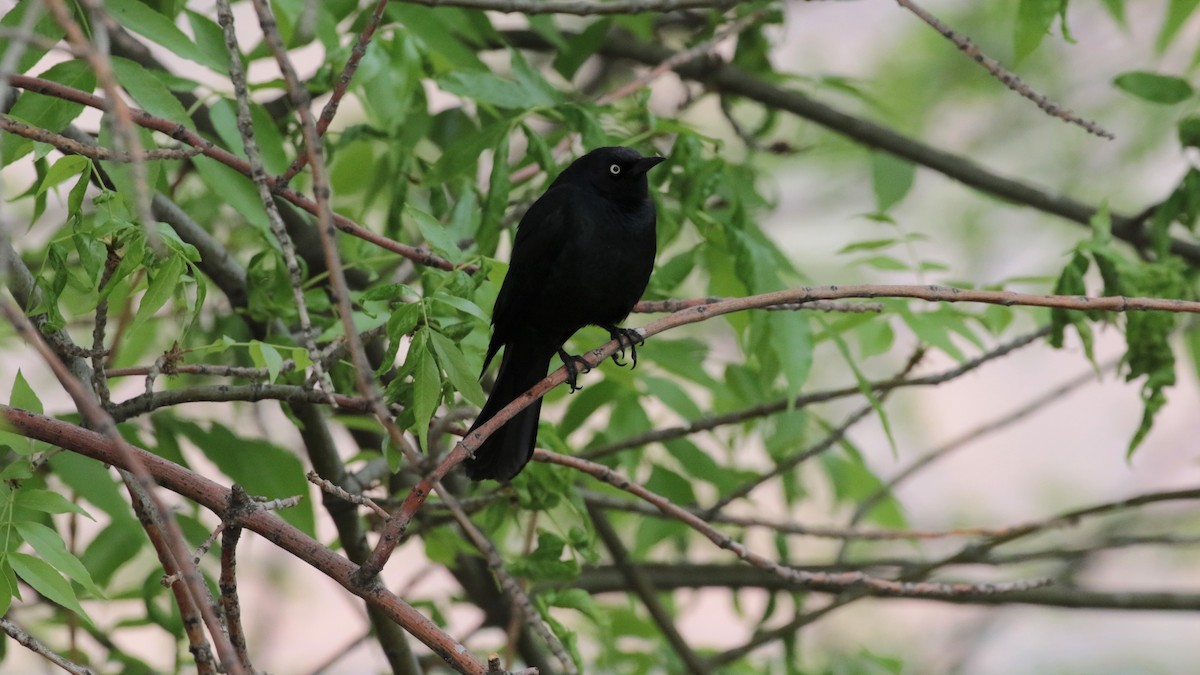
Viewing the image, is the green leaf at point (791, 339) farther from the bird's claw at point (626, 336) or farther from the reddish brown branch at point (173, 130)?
the reddish brown branch at point (173, 130)

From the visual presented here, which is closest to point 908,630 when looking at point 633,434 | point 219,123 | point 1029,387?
point 1029,387

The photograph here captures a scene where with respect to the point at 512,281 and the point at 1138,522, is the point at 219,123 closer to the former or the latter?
the point at 512,281

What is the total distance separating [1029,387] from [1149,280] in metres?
7.90

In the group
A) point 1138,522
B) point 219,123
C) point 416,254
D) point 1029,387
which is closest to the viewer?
point 416,254

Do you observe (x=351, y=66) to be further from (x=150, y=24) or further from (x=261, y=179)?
(x=150, y=24)

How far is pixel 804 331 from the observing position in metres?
3.65

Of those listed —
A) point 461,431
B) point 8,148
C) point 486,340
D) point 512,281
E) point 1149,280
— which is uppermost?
point 8,148

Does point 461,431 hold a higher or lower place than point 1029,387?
lower

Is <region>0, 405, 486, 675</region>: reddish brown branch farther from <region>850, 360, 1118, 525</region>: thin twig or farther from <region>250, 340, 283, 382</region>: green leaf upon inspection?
<region>850, 360, 1118, 525</region>: thin twig

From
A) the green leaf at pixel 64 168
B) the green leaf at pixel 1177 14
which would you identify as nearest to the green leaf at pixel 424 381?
the green leaf at pixel 64 168

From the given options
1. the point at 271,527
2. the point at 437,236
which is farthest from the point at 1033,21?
the point at 271,527

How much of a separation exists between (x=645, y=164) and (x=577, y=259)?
0.37 meters

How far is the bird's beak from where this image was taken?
12.9ft

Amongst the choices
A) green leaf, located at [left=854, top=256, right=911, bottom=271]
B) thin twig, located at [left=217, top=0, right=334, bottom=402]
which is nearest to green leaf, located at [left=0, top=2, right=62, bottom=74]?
thin twig, located at [left=217, top=0, right=334, bottom=402]
